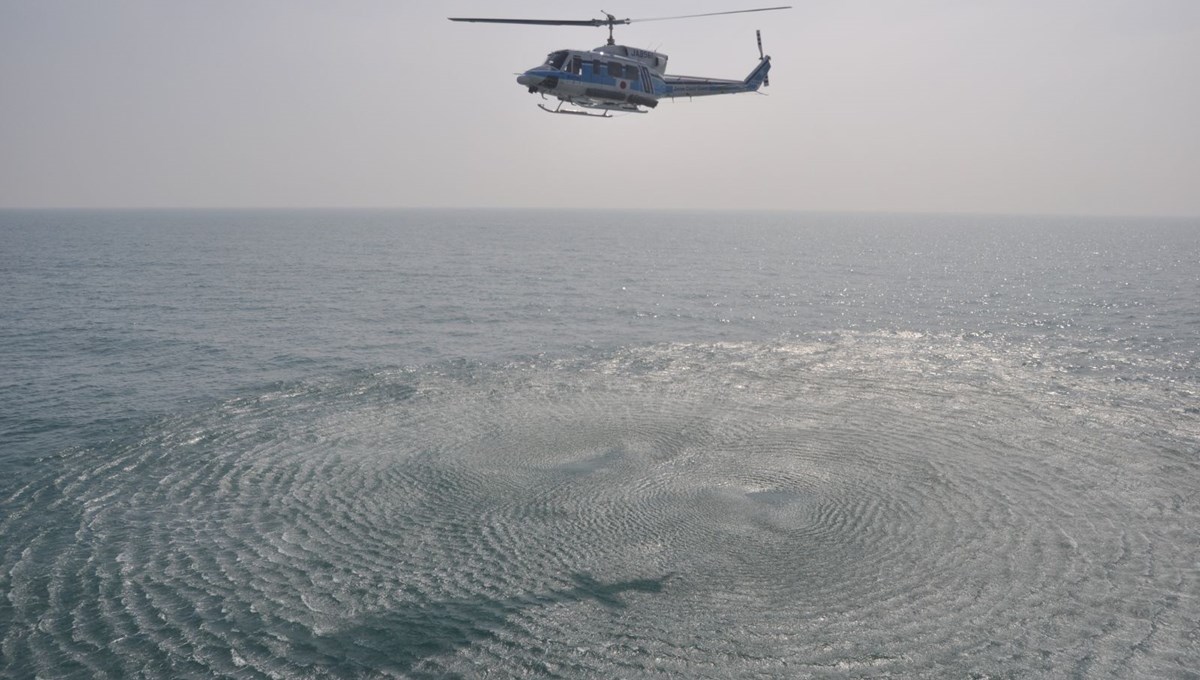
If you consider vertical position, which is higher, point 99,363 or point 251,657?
point 99,363

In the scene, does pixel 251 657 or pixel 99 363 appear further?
pixel 99 363

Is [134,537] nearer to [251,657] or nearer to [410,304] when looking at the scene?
[251,657]

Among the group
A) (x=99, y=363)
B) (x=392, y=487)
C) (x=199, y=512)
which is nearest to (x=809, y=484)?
(x=392, y=487)

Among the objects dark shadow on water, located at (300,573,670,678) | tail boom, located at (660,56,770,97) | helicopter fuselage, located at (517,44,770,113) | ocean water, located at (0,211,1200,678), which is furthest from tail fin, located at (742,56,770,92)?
dark shadow on water, located at (300,573,670,678)

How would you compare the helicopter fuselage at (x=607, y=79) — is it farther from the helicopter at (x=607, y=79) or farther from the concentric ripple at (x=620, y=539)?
the concentric ripple at (x=620, y=539)

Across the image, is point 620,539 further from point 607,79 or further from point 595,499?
point 607,79

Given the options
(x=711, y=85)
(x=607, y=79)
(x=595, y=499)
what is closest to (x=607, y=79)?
(x=607, y=79)

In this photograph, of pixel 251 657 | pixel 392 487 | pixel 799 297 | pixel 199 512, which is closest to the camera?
pixel 251 657

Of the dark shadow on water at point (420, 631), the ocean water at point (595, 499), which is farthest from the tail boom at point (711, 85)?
the dark shadow on water at point (420, 631)
